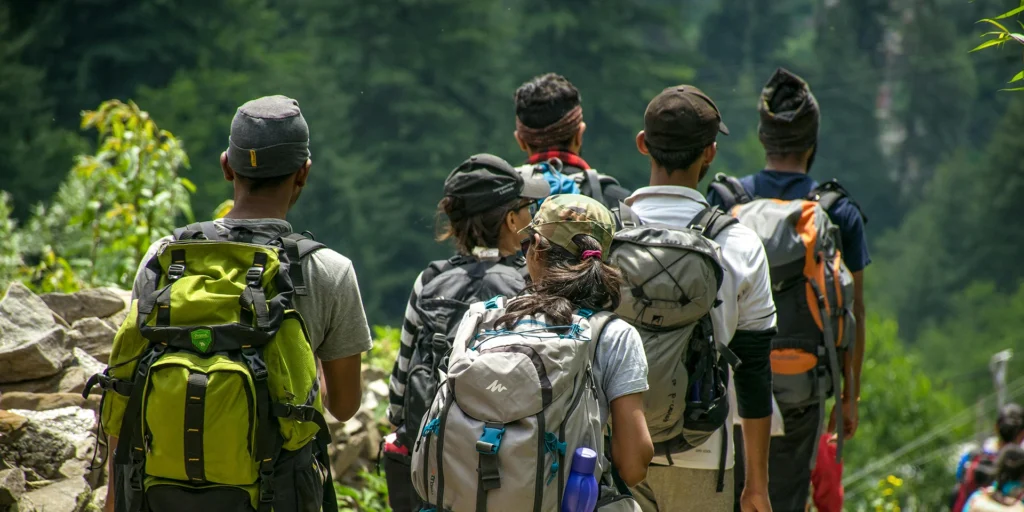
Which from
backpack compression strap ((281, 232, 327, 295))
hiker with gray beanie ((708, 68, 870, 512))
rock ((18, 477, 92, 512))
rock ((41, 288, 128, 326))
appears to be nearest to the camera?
backpack compression strap ((281, 232, 327, 295))

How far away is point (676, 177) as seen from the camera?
3375mm

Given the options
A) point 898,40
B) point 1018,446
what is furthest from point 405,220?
point 1018,446

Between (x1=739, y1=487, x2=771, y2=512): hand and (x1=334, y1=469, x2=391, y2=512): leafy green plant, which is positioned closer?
(x1=739, y1=487, x2=771, y2=512): hand

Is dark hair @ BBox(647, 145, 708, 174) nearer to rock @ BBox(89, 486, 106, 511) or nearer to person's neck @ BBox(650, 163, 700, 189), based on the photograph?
person's neck @ BBox(650, 163, 700, 189)

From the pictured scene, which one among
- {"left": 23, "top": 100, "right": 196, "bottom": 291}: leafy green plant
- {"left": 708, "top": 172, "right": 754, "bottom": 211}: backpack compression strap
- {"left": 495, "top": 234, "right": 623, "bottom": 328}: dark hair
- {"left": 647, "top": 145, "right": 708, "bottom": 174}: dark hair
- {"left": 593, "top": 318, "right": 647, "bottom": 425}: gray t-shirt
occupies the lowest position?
{"left": 23, "top": 100, "right": 196, "bottom": 291}: leafy green plant

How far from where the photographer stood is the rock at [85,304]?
16.3 ft

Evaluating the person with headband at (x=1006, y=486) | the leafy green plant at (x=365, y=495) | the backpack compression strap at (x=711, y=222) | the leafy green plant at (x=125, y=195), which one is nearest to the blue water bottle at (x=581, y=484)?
the backpack compression strap at (x=711, y=222)

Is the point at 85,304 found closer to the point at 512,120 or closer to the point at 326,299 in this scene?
the point at 326,299

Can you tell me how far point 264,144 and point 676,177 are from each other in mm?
1281

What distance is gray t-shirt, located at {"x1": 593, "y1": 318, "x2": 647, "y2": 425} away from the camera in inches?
99.2

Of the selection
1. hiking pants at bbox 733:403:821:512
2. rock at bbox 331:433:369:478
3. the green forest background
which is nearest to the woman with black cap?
hiking pants at bbox 733:403:821:512

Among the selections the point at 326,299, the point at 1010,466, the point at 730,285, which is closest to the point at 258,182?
the point at 326,299

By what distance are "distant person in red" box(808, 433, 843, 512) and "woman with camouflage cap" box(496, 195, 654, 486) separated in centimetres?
209

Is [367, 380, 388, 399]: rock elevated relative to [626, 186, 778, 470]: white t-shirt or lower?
lower
